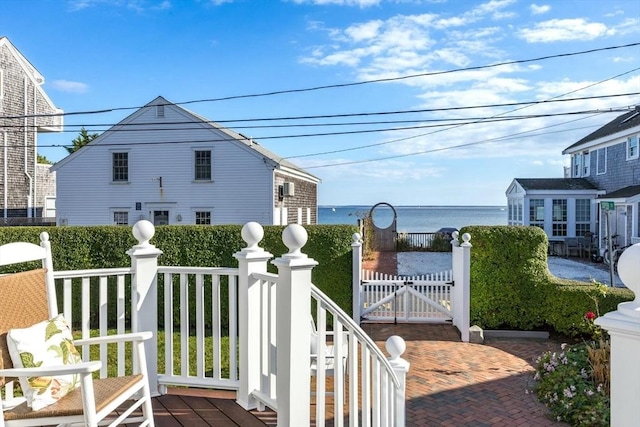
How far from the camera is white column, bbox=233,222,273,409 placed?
2.77 metres

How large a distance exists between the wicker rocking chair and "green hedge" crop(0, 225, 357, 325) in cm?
511

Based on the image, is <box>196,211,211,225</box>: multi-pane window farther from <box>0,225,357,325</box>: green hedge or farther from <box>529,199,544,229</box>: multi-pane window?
<box>529,199,544,229</box>: multi-pane window

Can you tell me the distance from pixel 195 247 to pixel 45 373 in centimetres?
606

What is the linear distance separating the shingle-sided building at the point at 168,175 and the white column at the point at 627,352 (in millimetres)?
14015

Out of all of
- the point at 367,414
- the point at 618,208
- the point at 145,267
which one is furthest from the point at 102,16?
the point at 618,208

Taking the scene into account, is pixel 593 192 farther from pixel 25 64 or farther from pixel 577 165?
pixel 25 64

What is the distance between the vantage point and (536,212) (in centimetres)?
1852

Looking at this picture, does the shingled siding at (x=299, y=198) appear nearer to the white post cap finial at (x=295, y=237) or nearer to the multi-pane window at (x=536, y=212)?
the multi-pane window at (x=536, y=212)

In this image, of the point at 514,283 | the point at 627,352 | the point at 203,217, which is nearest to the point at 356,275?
the point at 514,283

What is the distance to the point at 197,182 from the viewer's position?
15.2 m

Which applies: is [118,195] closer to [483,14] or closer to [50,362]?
[483,14]

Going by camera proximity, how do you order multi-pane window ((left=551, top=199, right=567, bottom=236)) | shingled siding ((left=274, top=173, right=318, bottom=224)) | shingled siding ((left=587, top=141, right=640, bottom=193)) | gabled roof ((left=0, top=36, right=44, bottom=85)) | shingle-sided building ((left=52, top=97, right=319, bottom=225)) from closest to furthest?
shingle-sided building ((left=52, top=97, right=319, bottom=225)), shingled siding ((left=587, top=141, right=640, bottom=193)), shingled siding ((left=274, top=173, right=318, bottom=224)), gabled roof ((left=0, top=36, right=44, bottom=85)), multi-pane window ((left=551, top=199, right=567, bottom=236))

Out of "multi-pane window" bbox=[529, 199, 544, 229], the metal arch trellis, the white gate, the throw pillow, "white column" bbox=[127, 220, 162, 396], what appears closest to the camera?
the throw pillow

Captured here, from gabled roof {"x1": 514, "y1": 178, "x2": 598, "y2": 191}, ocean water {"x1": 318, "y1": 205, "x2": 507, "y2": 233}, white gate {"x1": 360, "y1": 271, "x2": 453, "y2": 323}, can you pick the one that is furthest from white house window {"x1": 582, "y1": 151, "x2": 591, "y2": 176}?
white gate {"x1": 360, "y1": 271, "x2": 453, "y2": 323}
